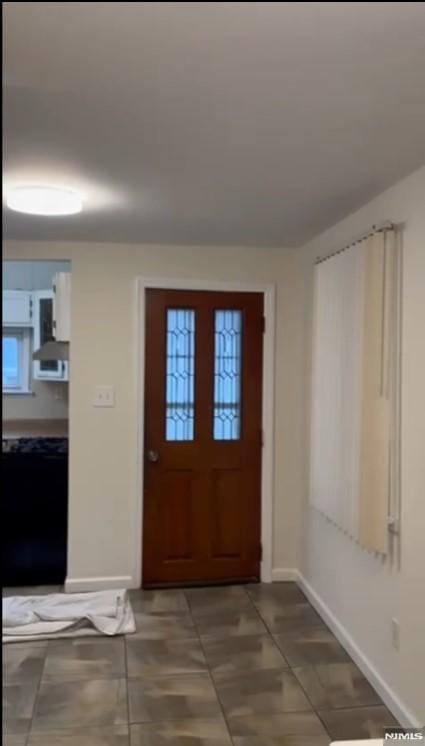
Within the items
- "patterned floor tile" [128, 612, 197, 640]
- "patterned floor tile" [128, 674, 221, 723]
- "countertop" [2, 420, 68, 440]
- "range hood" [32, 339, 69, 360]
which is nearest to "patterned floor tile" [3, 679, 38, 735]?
"patterned floor tile" [128, 674, 221, 723]

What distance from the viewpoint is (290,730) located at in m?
2.62

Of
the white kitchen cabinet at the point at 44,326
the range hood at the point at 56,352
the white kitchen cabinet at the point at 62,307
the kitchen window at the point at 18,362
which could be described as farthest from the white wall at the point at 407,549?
the kitchen window at the point at 18,362

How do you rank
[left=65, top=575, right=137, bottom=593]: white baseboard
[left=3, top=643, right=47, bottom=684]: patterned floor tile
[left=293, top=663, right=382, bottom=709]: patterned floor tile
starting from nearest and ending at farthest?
[left=293, top=663, right=382, bottom=709]: patterned floor tile < [left=3, top=643, right=47, bottom=684]: patterned floor tile < [left=65, top=575, right=137, bottom=593]: white baseboard

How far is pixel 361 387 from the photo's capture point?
9.59 ft

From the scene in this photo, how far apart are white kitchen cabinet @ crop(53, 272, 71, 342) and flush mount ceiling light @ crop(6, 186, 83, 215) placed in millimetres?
1348

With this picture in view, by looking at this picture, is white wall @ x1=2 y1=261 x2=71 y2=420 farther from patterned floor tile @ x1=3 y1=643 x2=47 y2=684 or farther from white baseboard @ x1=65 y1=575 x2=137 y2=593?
patterned floor tile @ x1=3 y1=643 x2=47 y2=684

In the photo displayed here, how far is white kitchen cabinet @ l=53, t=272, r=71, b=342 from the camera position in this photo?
14.1ft

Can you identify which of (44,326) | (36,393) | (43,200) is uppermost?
(43,200)

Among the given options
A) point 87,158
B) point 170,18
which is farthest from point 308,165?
point 170,18

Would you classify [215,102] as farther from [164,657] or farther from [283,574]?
[283,574]

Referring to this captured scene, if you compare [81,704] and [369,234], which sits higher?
[369,234]

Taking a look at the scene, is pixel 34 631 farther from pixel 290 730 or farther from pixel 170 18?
pixel 170 18

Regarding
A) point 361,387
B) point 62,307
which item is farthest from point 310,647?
point 62,307

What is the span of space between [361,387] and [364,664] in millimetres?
1394
